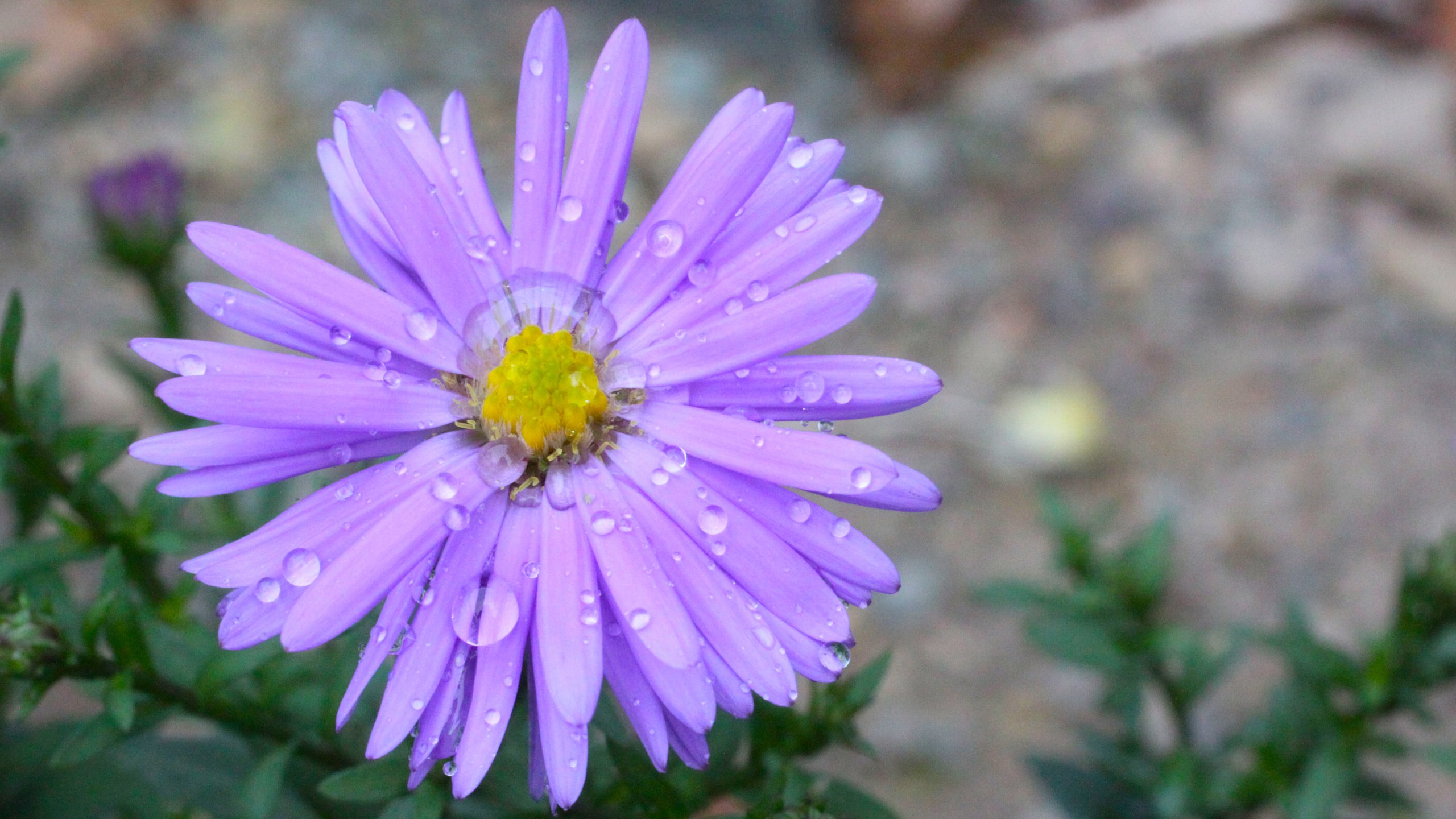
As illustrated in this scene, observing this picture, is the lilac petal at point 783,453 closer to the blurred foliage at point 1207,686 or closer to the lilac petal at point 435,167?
the lilac petal at point 435,167

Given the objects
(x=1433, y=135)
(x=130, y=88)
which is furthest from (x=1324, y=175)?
(x=130, y=88)

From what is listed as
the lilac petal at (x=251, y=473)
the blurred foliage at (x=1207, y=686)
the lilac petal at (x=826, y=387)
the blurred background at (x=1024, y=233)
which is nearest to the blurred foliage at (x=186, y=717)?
the lilac petal at (x=251, y=473)

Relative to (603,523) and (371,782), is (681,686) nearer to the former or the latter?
(603,523)

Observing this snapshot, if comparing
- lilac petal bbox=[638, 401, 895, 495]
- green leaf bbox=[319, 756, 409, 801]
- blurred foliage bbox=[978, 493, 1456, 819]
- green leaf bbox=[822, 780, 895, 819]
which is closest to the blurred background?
blurred foliage bbox=[978, 493, 1456, 819]

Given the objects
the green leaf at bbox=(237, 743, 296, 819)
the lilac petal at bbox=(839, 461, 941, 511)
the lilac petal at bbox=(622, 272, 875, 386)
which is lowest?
the green leaf at bbox=(237, 743, 296, 819)

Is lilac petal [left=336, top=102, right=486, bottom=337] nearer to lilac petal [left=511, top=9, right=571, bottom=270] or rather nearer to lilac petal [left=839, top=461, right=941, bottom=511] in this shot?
lilac petal [left=511, top=9, right=571, bottom=270]

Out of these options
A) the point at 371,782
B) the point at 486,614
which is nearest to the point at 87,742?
the point at 371,782
